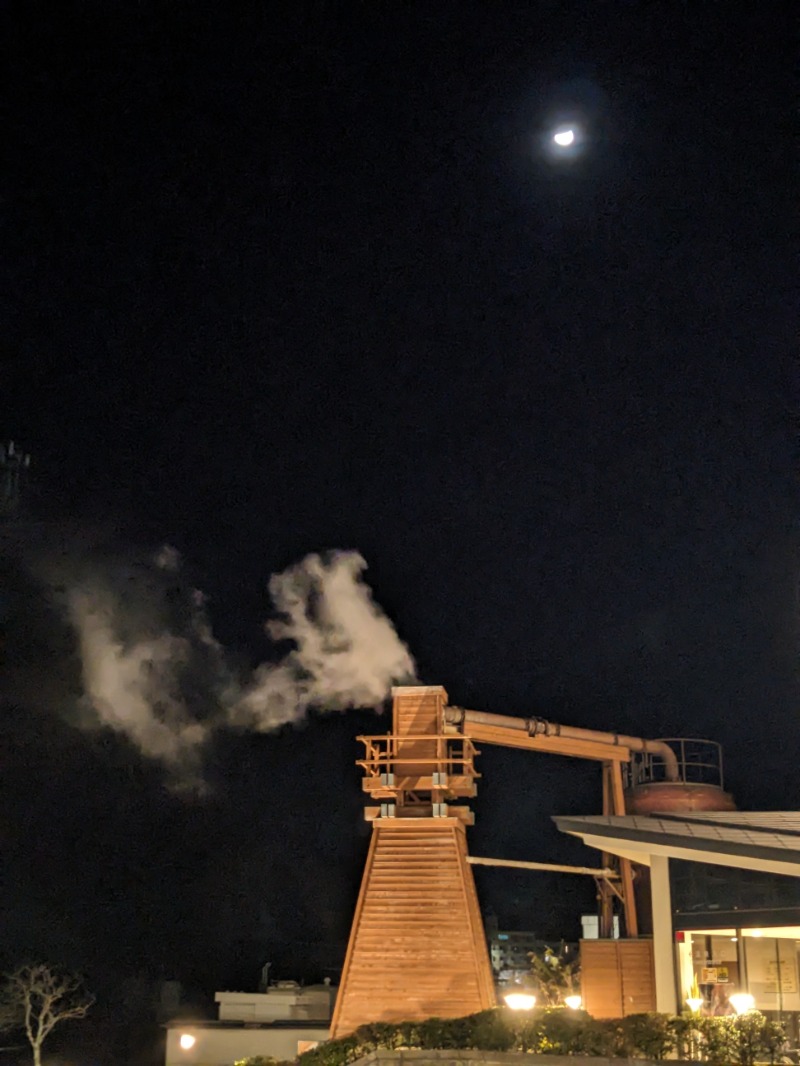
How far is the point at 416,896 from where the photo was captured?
24.4 meters

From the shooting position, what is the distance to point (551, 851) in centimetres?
4938

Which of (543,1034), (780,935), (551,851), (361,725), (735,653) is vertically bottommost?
(543,1034)

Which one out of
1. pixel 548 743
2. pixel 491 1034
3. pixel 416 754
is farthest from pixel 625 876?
pixel 491 1034

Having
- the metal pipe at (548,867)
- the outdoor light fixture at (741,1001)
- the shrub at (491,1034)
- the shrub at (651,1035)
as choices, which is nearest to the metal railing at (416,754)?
the metal pipe at (548,867)

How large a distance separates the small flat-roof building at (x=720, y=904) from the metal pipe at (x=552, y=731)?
738cm

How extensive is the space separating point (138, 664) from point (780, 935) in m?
24.5

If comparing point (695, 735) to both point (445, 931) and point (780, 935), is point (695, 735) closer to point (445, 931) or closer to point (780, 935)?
point (445, 931)

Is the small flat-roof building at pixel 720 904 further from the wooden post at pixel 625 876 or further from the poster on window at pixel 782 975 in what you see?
the wooden post at pixel 625 876

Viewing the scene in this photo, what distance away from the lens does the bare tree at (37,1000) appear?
127 ft

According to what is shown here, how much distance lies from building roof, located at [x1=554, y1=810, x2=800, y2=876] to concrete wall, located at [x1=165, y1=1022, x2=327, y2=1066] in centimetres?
1369

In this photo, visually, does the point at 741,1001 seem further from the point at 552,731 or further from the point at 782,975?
the point at 552,731

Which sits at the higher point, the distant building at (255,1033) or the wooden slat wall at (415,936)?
the wooden slat wall at (415,936)

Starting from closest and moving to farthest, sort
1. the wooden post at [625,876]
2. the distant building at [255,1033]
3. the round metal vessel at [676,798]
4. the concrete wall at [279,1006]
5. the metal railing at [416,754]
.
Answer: the metal railing at [416,754]
the wooden post at [625,876]
the round metal vessel at [676,798]
the distant building at [255,1033]
the concrete wall at [279,1006]

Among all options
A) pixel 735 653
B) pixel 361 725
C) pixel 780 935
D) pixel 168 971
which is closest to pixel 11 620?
pixel 361 725
